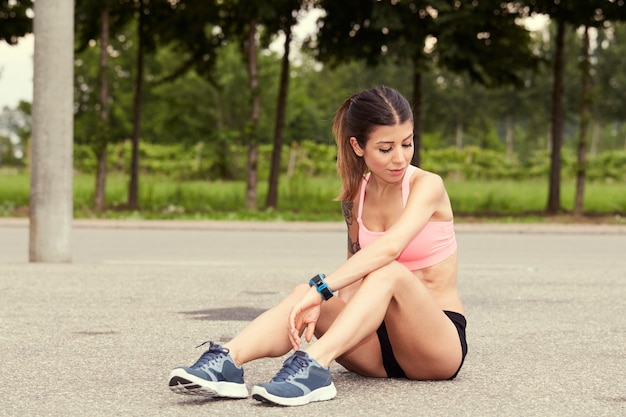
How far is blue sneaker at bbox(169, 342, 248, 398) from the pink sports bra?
868 mm

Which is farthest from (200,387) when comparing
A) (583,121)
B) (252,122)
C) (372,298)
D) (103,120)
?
(583,121)

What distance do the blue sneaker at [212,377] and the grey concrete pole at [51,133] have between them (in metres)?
→ 6.87

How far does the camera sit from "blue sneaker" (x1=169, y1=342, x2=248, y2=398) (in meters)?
4.41

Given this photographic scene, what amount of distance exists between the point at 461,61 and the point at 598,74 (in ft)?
155

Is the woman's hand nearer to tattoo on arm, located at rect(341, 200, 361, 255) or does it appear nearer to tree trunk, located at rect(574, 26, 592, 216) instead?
tattoo on arm, located at rect(341, 200, 361, 255)

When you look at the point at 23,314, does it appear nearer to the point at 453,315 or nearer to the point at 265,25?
the point at 453,315

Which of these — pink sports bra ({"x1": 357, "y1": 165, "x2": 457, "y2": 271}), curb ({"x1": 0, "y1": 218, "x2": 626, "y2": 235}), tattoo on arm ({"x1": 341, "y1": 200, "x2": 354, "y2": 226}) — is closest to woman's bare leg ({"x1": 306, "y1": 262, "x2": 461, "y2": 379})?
pink sports bra ({"x1": 357, "y1": 165, "x2": 457, "y2": 271})

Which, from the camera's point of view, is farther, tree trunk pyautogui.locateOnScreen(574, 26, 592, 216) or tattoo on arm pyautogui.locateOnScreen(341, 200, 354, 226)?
tree trunk pyautogui.locateOnScreen(574, 26, 592, 216)

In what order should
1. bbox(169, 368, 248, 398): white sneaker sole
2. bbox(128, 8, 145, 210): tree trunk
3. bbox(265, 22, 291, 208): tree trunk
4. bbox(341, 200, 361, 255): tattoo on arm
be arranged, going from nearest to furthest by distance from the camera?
bbox(169, 368, 248, 398): white sneaker sole, bbox(341, 200, 361, 255): tattoo on arm, bbox(265, 22, 291, 208): tree trunk, bbox(128, 8, 145, 210): tree trunk

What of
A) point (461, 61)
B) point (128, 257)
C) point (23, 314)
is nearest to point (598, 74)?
point (461, 61)

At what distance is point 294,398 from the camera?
446 cm

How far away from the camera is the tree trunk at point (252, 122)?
24.2 metres

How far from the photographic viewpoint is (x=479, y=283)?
10.1 metres

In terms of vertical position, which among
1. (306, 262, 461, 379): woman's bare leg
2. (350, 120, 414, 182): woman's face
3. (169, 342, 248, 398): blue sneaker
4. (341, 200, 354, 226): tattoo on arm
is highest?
(350, 120, 414, 182): woman's face
